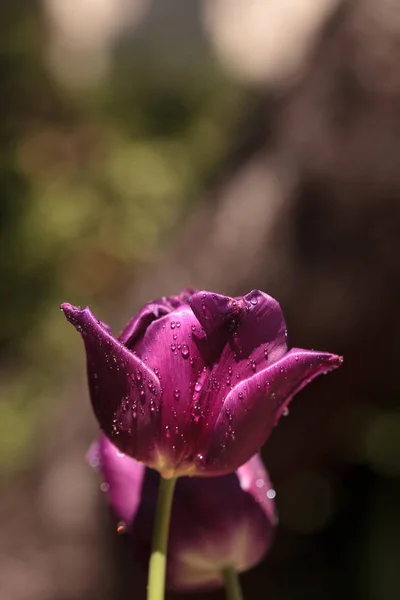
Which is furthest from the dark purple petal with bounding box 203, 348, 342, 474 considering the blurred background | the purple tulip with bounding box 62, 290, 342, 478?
the blurred background

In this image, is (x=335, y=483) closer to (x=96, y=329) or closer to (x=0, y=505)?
(x=0, y=505)

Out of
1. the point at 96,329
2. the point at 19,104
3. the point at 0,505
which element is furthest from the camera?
the point at 19,104

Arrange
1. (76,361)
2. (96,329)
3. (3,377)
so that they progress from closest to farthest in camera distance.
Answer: (96,329)
(76,361)
(3,377)

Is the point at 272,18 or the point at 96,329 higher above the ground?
the point at 272,18

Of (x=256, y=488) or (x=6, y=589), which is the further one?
(x=6, y=589)

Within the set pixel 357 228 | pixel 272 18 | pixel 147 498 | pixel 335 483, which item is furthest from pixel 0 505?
pixel 272 18

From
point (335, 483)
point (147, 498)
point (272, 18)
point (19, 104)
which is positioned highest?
point (272, 18)

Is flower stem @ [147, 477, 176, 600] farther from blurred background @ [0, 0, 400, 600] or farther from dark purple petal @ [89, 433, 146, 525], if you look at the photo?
blurred background @ [0, 0, 400, 600]
